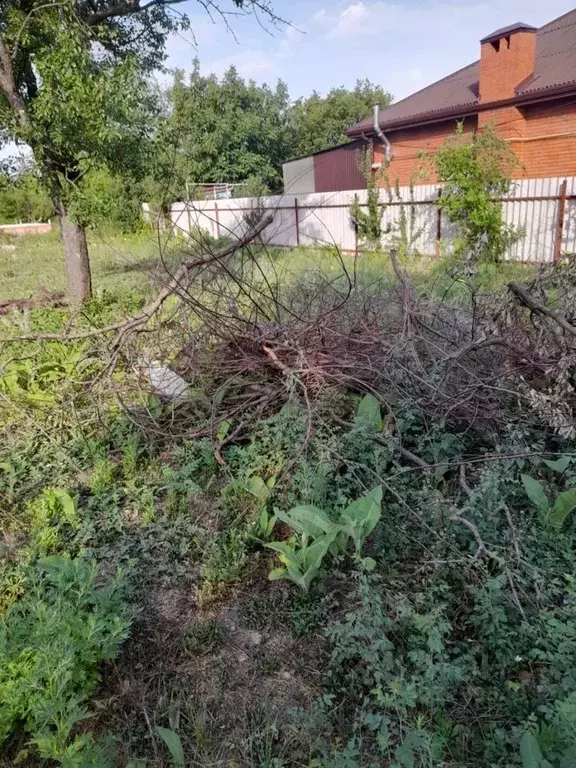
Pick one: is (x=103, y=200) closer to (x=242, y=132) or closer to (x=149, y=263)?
(x=149, y=263)

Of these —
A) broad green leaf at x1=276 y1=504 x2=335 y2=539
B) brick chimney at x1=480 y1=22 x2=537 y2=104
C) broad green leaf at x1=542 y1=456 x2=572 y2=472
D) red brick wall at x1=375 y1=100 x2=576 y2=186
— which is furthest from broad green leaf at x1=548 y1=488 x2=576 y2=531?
brick chimney at x1=480 y1=22 x2=537 y2=104

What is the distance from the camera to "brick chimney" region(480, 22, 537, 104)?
473 inches

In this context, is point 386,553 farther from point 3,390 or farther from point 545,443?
point 3,390

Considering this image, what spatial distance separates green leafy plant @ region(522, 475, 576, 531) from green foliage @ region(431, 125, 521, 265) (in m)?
7.38

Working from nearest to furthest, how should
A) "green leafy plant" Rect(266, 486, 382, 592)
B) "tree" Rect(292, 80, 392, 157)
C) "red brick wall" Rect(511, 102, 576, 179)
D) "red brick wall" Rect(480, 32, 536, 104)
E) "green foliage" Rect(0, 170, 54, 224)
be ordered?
1. "green leafy plant" Rect(266, 486, 382, 592)
2. "red brick wall" Rect(511, 102, 576, 179)
3. "red brick wall" Rect(480, 32, 536, 104)
4. "green foliage" Rect(0, 170, 54, 224)
5. "tree" Rect(292, 80, 392, 157)

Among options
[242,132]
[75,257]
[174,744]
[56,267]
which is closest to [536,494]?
[174,744]

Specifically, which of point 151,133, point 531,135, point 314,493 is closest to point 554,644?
point 314,493

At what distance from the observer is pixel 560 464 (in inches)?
106

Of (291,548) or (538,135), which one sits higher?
(538,135)

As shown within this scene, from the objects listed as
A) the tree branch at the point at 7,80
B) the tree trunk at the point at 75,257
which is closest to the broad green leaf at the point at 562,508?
the tree trunk at the point at 75,257

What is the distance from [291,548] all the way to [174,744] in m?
0.86

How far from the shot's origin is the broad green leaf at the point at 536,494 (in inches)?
97.0

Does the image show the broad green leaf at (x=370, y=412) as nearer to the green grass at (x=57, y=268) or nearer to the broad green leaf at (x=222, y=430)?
the broad green leaf at (x=222, y=430)

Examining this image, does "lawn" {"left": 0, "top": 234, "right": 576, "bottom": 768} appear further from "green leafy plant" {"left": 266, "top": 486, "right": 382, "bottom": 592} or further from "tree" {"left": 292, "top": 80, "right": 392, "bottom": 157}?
"tree" {"left": 292, "top": 80, "right": 392, "bottom": 157}
